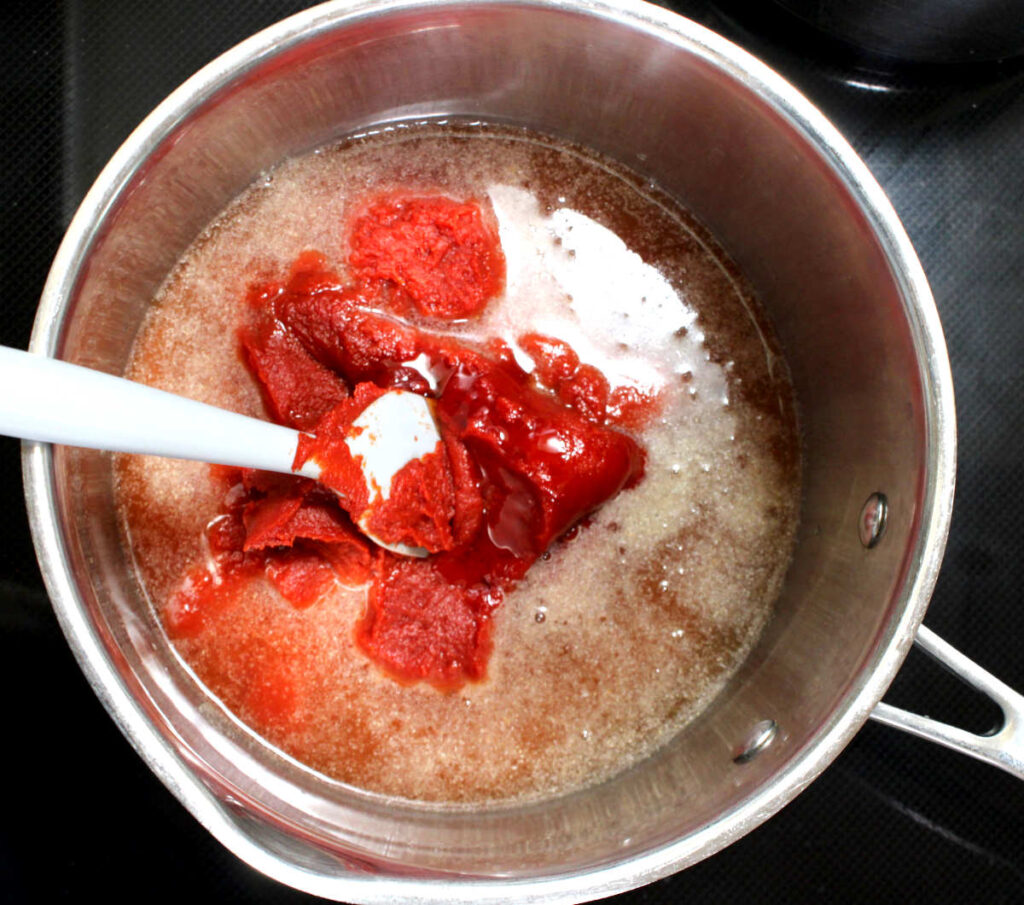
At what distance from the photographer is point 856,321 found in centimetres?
124

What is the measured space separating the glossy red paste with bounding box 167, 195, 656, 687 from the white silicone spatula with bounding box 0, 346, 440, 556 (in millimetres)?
37

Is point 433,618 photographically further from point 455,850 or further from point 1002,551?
point 1002,551

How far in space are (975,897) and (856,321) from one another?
1024 mm

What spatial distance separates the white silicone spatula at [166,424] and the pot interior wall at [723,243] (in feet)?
0.86

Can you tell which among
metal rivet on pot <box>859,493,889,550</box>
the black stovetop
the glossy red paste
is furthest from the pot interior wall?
the black stovetop

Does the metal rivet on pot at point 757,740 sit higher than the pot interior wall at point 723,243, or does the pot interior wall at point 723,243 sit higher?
the pot interior wall at point 723,243

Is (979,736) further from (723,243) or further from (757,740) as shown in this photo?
(723,243)

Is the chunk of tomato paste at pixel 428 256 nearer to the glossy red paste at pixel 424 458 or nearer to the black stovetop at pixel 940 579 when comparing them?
the glossy red paste at pixel 424 458

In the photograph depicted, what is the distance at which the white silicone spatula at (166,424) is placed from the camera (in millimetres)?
855

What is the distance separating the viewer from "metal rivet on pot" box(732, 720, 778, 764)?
1245 millimetres

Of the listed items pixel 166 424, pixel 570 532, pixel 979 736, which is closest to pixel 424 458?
pixel 570 532

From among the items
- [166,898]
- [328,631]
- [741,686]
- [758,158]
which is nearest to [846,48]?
[758,158]

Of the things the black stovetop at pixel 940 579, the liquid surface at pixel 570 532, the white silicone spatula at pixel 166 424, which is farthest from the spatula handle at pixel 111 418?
the black stovetop at pixel 940 579

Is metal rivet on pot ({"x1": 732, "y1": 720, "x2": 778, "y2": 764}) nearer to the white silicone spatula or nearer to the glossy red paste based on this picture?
the glossy red paste
